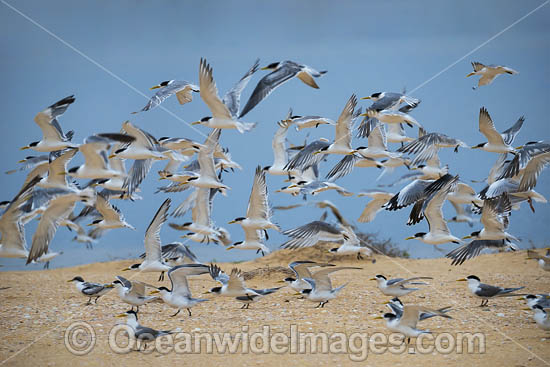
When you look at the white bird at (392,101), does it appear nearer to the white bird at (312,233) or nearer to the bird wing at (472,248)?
the white bird at (312,233)

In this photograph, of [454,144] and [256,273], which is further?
[256,273]

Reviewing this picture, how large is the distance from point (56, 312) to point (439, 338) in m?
5.29

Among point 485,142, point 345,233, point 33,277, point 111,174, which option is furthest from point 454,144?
point 33,277

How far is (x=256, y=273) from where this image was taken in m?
Answer: 11.2

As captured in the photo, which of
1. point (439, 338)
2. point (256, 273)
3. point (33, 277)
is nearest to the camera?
point (439, 338)

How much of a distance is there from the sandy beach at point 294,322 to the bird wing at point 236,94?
289 cm

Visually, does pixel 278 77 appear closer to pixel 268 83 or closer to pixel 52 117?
pixel 268 83

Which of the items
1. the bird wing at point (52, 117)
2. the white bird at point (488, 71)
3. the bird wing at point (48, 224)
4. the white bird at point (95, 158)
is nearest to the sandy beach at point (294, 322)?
the bird wing at point (48, 224)

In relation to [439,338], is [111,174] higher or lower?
higher

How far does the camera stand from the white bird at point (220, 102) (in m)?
8.84

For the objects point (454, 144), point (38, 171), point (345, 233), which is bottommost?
point (345, 233)

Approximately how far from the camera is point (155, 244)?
9547 millimetres

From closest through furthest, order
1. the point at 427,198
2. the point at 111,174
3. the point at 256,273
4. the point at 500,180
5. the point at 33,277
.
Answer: the point at 111,174, the point at 427,198, the point at 500,180, the point at 256,273, the point at 33,277

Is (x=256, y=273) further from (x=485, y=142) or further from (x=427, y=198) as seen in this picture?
(x=485, y=142)
